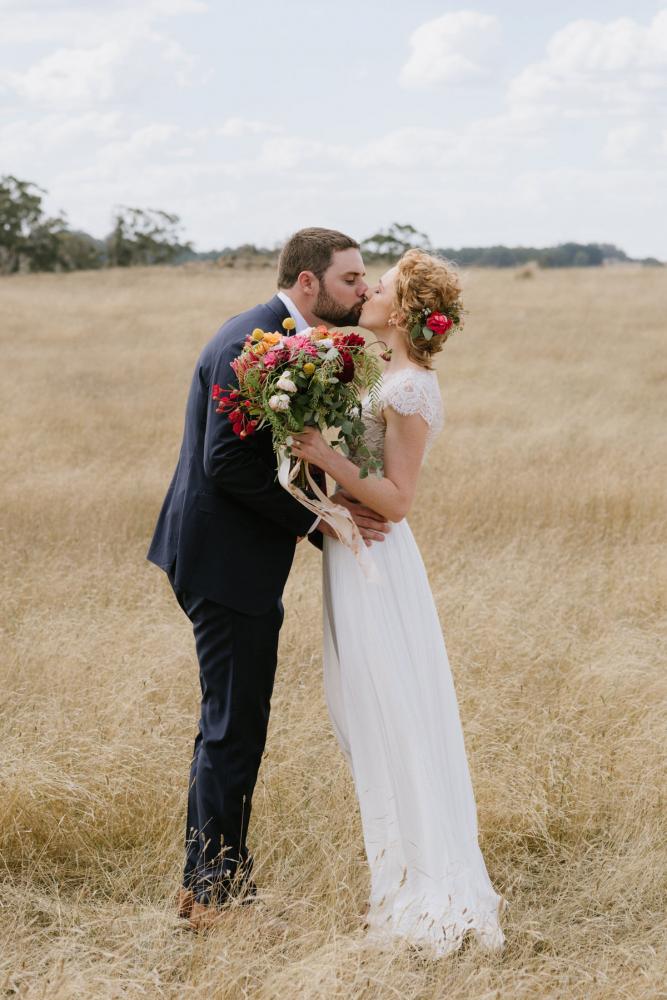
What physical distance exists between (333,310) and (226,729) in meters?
1.47

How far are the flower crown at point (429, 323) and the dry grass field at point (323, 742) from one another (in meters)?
2.00

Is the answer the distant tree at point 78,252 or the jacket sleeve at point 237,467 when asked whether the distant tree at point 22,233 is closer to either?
the distant tree at point 78,252

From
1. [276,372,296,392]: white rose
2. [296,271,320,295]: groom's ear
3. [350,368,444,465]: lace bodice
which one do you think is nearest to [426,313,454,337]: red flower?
[350,368,444,465]: lace bodice

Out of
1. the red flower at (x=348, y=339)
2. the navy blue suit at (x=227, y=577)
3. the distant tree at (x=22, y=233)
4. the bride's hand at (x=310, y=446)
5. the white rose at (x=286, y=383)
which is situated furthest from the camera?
the distant tree at (x=22, y=233)

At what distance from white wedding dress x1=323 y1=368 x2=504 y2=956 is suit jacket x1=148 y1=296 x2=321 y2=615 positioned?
270mm

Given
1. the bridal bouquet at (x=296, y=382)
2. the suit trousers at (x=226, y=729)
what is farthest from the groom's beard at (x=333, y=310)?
the suit trousers at (x=226, y=729)

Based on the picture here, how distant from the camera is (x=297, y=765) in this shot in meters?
4.64

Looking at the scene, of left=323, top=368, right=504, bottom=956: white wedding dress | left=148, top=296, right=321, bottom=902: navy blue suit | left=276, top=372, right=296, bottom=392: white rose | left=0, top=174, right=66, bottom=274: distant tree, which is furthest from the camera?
left=0, top=174, right=66, bottom=274: distant tree

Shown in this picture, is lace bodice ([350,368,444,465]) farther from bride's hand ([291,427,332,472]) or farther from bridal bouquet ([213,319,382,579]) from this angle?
bride's hand ([291,427,332,472])

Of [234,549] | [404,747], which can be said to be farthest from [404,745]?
[234,549]

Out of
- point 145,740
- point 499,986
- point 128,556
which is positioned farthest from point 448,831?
point 128,556

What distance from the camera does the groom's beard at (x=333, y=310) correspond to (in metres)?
3.51

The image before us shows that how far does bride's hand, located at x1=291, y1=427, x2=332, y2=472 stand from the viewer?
3.32 m

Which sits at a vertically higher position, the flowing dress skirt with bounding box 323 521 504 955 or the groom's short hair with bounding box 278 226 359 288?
the groom's short hair with bounding box 278 226 359 288
